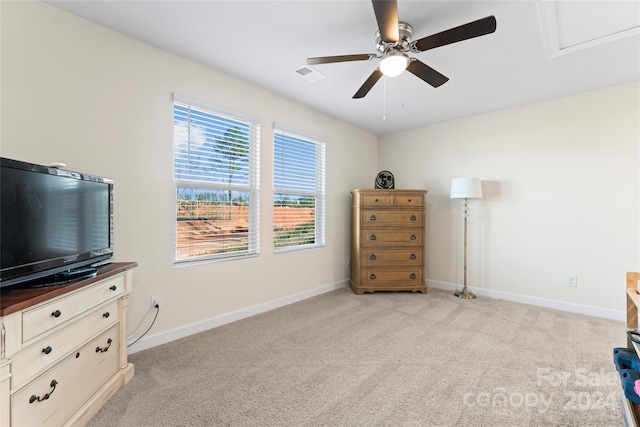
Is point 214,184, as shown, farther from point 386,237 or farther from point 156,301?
point 386,237

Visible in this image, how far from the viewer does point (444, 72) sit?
2688mm

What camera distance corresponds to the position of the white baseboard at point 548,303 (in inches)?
117

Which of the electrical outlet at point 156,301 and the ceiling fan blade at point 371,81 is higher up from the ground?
the ceiling fan blade at point 371,81

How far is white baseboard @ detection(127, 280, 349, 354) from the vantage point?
7.50ft

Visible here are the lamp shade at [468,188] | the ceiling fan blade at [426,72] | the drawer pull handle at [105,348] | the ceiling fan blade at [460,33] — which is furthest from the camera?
the lamp shade at [468,188]

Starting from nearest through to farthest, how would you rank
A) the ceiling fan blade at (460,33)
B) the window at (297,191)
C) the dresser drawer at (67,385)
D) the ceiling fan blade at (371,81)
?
the dresser drawer at (67,385) < the ceiling fan blade at (460,33) < the ceiling fan blade at (371,81) < the window at (297,191)

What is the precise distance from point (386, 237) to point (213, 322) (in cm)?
234

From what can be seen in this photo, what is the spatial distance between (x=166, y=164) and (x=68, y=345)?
1.47 metres

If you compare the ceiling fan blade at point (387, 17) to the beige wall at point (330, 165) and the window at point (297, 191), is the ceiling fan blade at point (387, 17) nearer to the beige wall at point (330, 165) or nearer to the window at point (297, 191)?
the beige wall at point (330, 165)

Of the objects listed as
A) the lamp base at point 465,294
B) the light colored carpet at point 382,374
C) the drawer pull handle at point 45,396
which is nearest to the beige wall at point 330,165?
the lamp base at point 465,294

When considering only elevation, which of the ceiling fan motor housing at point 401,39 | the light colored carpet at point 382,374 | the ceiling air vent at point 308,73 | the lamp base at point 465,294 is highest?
the ceiling air vent at point 308,73

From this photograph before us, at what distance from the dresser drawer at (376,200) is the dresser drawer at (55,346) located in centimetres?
294

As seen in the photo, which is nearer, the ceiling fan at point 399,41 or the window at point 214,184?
the ceiling fan at point 399,41

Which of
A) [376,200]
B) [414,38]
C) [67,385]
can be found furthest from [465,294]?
[67,385]
